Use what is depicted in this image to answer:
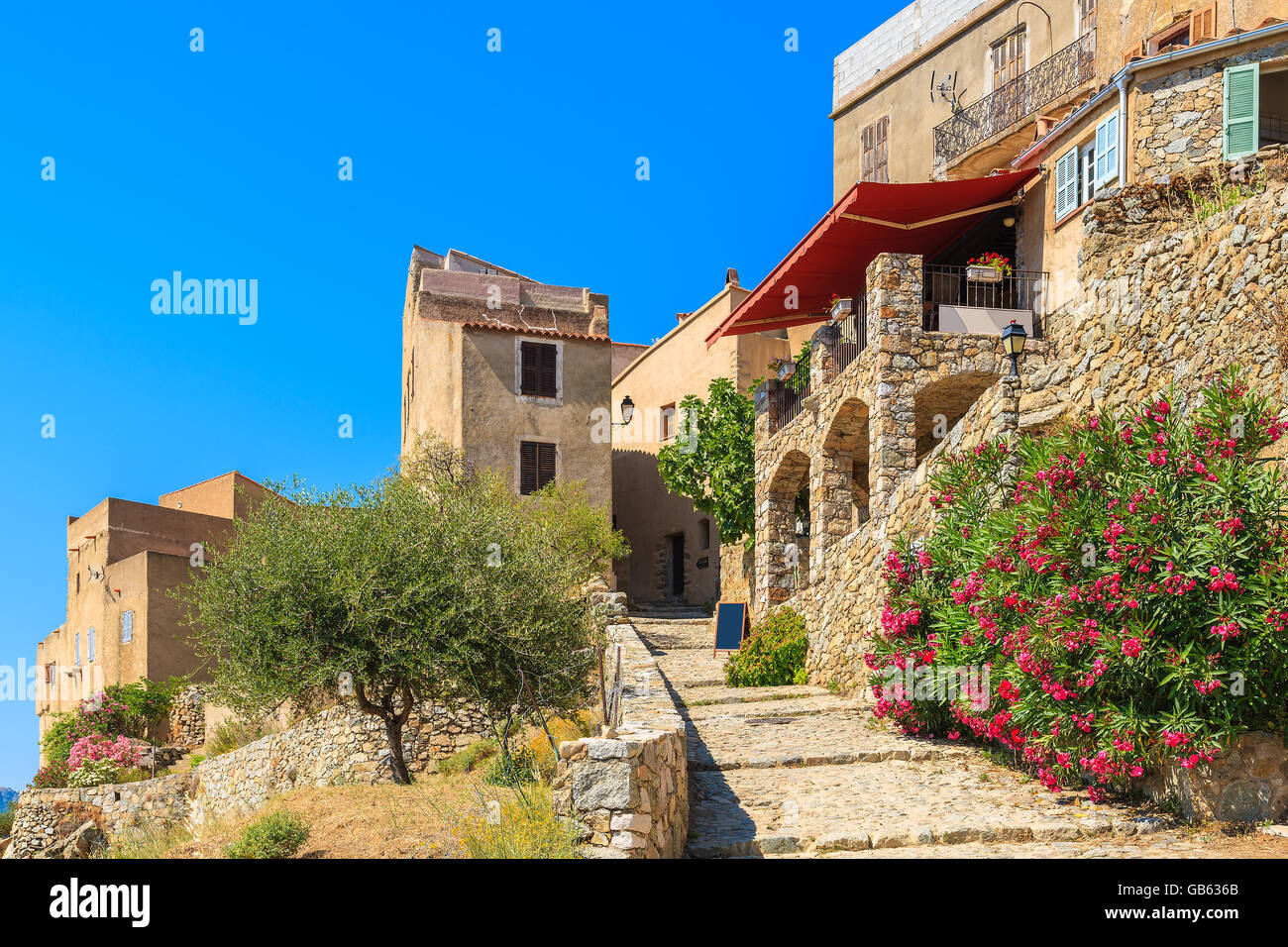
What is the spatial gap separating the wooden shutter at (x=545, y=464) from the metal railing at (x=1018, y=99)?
1234cm

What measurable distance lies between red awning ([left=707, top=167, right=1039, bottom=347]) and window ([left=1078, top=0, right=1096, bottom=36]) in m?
4.74

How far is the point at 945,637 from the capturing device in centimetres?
1021

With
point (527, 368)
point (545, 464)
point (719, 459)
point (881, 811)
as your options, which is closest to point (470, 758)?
point (881, 811)

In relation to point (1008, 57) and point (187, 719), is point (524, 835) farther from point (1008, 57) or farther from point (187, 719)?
point (187, 719)

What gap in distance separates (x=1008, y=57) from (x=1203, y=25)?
5329 mm

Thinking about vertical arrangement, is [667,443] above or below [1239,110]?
below

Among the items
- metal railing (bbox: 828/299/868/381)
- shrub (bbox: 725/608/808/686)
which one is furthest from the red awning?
shrub (bbox: 725/608/808/686)

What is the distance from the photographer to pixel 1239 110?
51.5 feet

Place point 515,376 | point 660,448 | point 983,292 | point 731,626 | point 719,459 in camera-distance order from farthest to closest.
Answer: point 660,448 < point 515,376 < point 719,459 < point 731,626 < point 983,292

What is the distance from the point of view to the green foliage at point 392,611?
13.9 meters

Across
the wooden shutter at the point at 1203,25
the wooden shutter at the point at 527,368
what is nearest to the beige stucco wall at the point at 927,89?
the wooden shutter at the point at 1203,25

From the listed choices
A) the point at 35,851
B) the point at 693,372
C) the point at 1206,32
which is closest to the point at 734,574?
the point at 693,372
